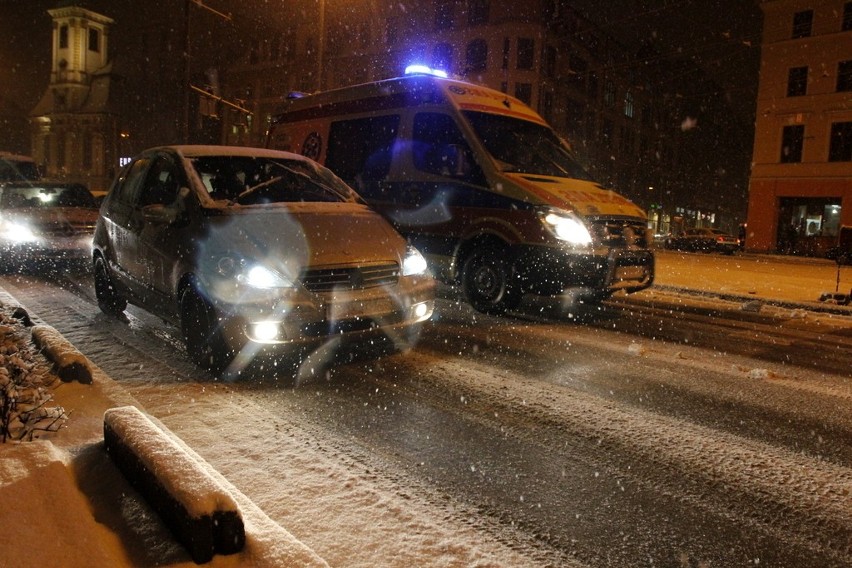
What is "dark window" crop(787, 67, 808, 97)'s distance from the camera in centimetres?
3406

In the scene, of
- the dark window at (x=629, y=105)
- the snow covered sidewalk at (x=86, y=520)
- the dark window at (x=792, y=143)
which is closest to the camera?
the snow covered sidewalk at (x=86, y=520)

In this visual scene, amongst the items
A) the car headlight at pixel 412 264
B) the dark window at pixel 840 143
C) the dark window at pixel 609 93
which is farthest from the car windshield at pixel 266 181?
the dark window at pixel 609 93

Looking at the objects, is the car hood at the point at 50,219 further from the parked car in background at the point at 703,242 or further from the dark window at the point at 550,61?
the dark window at the point at 550,61

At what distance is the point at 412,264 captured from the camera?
562 centimetres

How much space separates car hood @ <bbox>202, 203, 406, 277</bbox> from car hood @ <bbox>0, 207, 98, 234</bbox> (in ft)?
25.8

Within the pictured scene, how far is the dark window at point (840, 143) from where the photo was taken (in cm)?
3244

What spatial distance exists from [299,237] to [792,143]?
37.0 metres

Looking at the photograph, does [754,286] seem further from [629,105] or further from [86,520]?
[629,105]

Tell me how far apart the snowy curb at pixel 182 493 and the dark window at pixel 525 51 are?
43904 millimetres

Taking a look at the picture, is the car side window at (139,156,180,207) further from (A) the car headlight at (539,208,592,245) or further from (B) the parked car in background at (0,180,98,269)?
(B) the parked car in background at (0,180,98,269)

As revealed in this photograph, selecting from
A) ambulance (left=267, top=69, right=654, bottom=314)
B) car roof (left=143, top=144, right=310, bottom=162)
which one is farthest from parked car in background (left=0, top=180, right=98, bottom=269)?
car roof (left=143, top=144, right=310, bottom=162)

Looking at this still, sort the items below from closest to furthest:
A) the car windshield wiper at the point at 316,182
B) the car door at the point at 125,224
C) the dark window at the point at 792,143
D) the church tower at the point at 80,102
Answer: the car door at the point at 125,224 → the car windshield wiper at the point at 316,182 → the dark window at the point at 792,143 → the church tower at the point at 80,102

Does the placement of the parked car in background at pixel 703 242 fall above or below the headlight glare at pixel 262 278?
above

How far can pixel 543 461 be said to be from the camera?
3.61 meters
